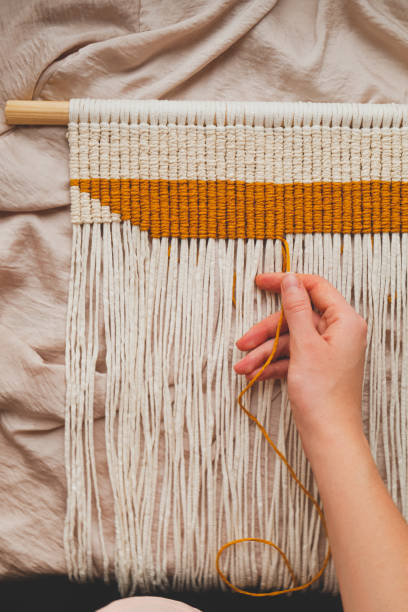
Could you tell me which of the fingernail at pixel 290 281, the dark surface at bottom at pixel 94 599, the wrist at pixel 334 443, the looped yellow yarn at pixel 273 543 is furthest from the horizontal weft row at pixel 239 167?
the dark surface at bottom at pixel 94 599

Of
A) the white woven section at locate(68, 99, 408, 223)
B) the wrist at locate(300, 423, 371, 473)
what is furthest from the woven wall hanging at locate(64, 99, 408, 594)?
the wrist at locate(300, 423, 371, 473)

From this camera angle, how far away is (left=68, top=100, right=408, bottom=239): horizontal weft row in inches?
33.1

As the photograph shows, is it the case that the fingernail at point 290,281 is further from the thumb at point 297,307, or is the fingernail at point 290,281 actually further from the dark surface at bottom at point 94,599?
the dark surface at bottom at point 94,599

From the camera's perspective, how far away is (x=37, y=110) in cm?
84

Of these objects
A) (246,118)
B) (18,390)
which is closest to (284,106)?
(246,118)

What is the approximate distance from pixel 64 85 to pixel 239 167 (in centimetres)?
37

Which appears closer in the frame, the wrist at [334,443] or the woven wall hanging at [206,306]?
the wrist at [334,443]

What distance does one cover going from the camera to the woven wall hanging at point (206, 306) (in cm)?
82

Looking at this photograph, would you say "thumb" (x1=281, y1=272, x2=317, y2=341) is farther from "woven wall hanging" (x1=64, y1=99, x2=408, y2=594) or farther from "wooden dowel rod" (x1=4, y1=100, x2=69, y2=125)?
"wooden dowel rod" (x1=4, y1=100, x2=69, y2=125)

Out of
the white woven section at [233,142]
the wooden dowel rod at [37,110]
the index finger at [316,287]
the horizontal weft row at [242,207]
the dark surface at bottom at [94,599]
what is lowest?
the dark surface at bottom at [94,599]

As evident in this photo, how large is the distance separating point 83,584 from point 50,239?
A: 0.66m

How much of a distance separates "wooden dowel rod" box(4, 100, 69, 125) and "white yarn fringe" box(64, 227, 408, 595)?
8.3 inches

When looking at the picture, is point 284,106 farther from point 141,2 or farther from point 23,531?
point 23,531

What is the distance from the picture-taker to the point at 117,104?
84 centimetres
